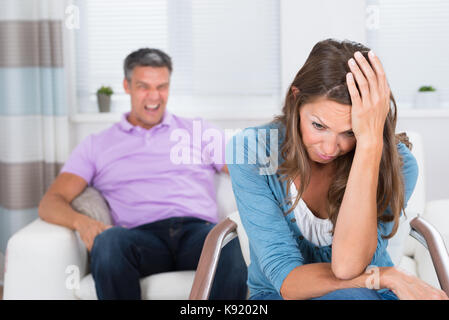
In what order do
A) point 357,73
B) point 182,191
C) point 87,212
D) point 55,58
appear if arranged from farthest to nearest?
point 55,58, point 182,191, point 87,212, point 357,73

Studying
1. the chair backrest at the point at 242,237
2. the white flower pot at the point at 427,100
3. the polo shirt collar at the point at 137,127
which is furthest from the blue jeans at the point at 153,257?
the white flower pot at the point at 427,100

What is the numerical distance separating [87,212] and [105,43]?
97 centimetres

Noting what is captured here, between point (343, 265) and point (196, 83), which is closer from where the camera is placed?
point (343, 265)

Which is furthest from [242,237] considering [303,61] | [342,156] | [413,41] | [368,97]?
[413,41]

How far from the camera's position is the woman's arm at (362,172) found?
2.36 ft

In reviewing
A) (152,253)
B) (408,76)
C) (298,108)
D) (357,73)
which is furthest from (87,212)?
(408,76)

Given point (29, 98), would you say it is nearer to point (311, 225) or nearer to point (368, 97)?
point (311, 225)

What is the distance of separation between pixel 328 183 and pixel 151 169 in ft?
2.94

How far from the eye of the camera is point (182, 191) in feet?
5.65

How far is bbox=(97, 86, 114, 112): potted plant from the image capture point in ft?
7.14

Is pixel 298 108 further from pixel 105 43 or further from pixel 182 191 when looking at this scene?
pixel 105 43

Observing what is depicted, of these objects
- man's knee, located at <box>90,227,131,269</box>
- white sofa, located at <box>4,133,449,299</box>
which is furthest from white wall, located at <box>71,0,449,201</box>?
man's knee, located at <box>90,227,131,269</box>

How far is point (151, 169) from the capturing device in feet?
5.72

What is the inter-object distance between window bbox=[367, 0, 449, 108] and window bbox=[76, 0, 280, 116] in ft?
1.52
